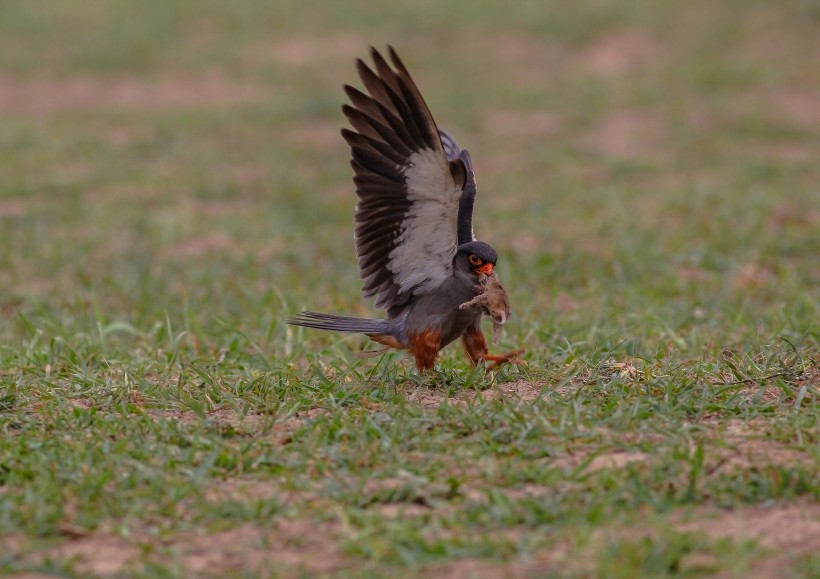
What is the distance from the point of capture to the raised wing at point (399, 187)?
4688mm

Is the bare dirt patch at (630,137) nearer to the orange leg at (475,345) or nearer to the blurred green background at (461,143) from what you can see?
the blurred green background at (461,143)

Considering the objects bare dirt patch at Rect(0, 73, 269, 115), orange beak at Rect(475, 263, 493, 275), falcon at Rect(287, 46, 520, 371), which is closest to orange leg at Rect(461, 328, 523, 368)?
falcon at Rect(287, 46, 520, 371)

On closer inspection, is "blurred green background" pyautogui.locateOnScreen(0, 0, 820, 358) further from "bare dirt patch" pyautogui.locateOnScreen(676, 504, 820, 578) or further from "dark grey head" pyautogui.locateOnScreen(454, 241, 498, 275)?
"bare dirt patch" pyautogui.locateOnScreen(676, 504, 820, 578)

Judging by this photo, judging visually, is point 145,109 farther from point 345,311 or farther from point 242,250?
point 345,311

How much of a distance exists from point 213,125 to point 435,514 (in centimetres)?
888

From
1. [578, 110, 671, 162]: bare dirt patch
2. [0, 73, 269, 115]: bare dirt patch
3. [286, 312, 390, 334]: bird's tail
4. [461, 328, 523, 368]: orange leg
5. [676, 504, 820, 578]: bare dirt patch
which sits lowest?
[676, 504, 820, 578]: bare dirt patch

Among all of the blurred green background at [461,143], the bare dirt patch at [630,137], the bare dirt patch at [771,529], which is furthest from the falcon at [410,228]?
the bare dirt patch at [630,137]

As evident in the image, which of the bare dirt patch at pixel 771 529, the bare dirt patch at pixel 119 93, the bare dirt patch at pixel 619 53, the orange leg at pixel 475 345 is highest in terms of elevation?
the bare dirt patch at pixel 619 53

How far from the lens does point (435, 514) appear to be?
3643mm

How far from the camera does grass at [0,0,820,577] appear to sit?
356 centimetres

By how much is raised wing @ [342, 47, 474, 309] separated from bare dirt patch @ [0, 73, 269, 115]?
819 centimetres

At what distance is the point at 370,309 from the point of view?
6730 mm

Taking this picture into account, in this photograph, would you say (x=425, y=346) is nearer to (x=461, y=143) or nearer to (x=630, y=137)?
(x=461, y=143)

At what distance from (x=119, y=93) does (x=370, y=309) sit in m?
7.49
